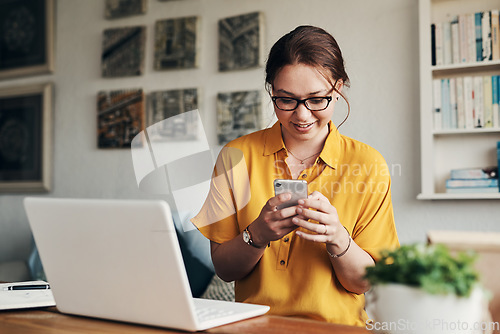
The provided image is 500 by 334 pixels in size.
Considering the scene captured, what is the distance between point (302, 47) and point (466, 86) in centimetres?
119

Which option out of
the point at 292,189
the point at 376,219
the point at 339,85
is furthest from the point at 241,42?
the point at 292,189

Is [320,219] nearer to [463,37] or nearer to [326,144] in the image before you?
[326,144]

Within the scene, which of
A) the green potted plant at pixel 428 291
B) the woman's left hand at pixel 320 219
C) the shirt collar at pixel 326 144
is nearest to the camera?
the green potted plant at pixel 428 291

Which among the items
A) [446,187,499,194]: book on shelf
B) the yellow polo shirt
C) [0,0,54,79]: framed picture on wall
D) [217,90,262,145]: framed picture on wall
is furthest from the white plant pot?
[0,0,54,79]: framed picture on wall

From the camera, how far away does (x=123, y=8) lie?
2.88 meters

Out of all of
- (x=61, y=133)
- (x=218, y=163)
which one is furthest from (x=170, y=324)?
(x=61, y=133)

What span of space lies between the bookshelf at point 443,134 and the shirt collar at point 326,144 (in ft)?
3.29

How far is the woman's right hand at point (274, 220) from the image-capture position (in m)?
0.95

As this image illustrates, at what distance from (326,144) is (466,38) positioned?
3.98 ft

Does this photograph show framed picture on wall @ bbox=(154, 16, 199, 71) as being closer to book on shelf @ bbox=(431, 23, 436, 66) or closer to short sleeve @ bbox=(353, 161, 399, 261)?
book on shelf @ bbox=(431, 23, 436, 66)

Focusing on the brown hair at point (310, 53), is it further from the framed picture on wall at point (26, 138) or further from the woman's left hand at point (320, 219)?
the framed picture on wall at point (26, 138)

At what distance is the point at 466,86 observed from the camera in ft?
6.72

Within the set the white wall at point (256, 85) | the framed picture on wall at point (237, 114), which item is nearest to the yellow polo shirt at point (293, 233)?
the white wall at point (256, 85)

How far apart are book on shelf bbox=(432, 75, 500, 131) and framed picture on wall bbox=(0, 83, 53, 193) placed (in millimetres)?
2238
